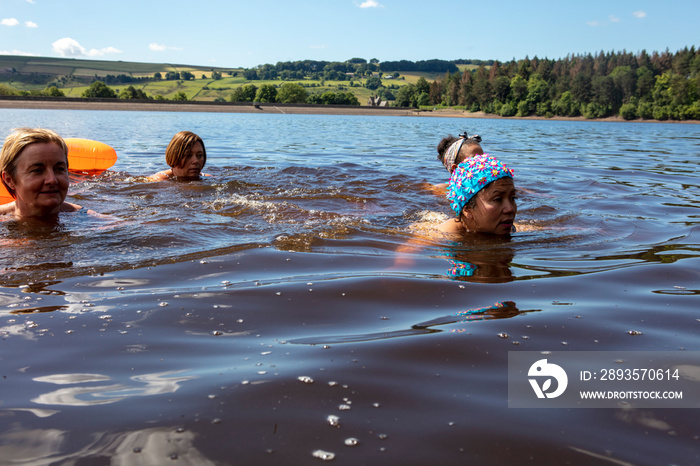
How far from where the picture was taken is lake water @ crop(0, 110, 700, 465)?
1916mm

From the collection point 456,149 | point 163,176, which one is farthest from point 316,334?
point 163,176

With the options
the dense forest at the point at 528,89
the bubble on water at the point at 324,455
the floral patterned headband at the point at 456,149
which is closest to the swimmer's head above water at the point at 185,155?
the floral patterned headband at the point at 456,149

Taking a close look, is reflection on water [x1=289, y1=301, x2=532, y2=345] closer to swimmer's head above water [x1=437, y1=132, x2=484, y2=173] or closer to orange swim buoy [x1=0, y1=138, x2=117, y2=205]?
swimmer's head above water [x1=437, y1=132, x2=484, y2=173]

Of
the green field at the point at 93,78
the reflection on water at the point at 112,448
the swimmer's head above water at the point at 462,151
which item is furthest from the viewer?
the green field at the point at 93,78

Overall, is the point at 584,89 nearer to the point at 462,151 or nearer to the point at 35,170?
the point at 462,151

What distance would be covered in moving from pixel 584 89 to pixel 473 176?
148 meters

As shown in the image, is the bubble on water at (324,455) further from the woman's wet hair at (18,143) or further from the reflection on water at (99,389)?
the woman's wet hair at (18,143)

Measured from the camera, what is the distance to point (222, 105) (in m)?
94.8

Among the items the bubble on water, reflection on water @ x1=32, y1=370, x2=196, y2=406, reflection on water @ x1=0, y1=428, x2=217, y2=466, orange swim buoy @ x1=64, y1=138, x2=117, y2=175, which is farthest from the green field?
the bubble on water

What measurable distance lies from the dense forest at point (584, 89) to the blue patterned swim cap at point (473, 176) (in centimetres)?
12264

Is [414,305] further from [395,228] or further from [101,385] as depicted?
[395,228]

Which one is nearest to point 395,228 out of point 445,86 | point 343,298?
point 343,298

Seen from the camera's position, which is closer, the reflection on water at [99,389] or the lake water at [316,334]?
the lake water at [316,334]

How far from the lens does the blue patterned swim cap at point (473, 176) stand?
535 centimetres
